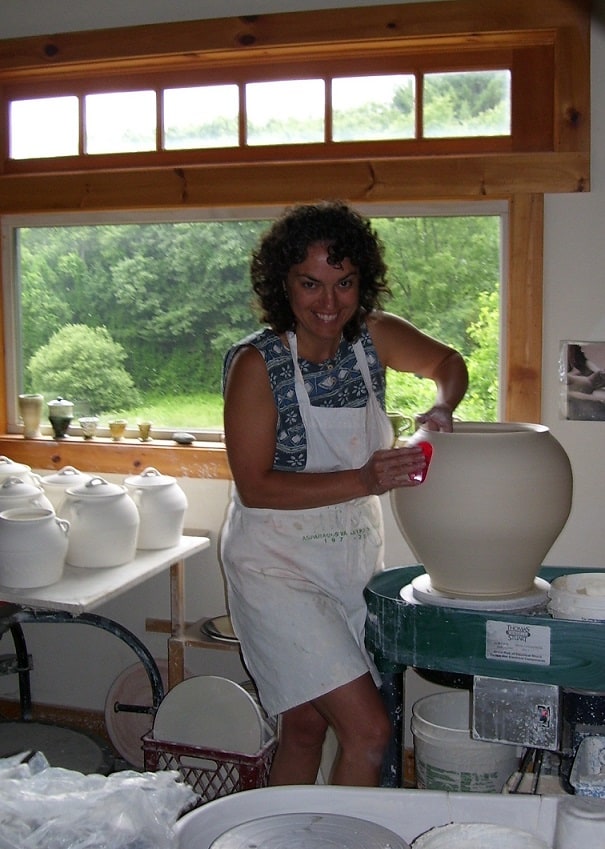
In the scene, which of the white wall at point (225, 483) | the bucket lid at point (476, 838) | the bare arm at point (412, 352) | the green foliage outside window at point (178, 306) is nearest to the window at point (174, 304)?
the green foliage outside window at point (178, 306)

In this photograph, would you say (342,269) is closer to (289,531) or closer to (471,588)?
(289,531)

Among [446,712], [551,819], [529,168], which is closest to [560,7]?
[529,168]

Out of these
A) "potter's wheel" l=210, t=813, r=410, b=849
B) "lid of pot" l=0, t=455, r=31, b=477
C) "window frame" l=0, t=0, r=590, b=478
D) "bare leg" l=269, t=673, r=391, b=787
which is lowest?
"bare leg" l=269, t=673, r=391, b=787

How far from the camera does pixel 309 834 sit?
3.15ft

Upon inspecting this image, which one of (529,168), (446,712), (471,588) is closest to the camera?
(471,588)

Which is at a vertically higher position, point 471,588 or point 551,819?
point 471,588

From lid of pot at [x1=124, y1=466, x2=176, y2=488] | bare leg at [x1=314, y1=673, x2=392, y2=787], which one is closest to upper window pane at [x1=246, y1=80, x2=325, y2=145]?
lid of pot at [x1=124, y1=466, x2=176, y2=488]

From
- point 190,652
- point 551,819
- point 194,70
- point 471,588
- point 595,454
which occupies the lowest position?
point 190,652

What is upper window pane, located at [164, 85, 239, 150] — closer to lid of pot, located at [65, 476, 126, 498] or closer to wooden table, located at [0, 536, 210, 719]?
lid of pot, located at [65, 476, 126, 498]

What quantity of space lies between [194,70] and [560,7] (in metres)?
1.11

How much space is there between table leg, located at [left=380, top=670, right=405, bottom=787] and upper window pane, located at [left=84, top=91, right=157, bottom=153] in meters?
1.93

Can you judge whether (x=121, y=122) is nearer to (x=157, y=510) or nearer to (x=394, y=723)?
(x=157, y=510)

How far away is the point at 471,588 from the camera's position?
166 centimetres

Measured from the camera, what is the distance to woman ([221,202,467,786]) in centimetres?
180
